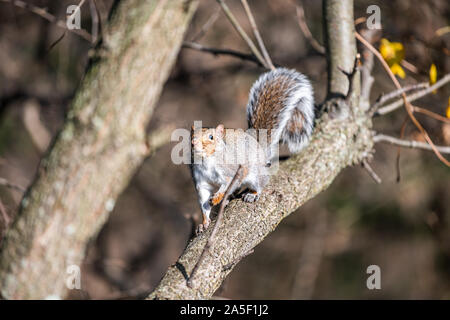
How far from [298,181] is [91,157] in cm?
72

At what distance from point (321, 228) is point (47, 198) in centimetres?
337

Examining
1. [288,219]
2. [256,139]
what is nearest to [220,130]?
[256,139]

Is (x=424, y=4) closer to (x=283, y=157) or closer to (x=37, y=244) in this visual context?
(x=283, y=157)

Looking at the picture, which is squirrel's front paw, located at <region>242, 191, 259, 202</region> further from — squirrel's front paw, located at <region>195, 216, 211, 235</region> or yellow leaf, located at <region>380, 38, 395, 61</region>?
yellow leaf, located at <region>380, 38, 395, 61</region>

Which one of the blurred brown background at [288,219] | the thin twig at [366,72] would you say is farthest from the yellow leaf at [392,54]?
the blurred brown background at [288,219]

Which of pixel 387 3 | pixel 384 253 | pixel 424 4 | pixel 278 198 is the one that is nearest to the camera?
pixel 278 198

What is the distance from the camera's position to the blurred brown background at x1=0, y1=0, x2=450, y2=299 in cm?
321

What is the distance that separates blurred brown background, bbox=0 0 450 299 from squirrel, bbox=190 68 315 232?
0.92 meters

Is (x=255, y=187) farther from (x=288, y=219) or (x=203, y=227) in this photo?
(x=288, y=219)

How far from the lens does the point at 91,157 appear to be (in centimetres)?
123

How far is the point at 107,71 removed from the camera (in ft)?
4.10

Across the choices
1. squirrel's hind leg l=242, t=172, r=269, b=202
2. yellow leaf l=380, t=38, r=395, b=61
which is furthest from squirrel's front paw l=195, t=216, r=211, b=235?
yellow leaf l=380, t=38, r=395, b=61
